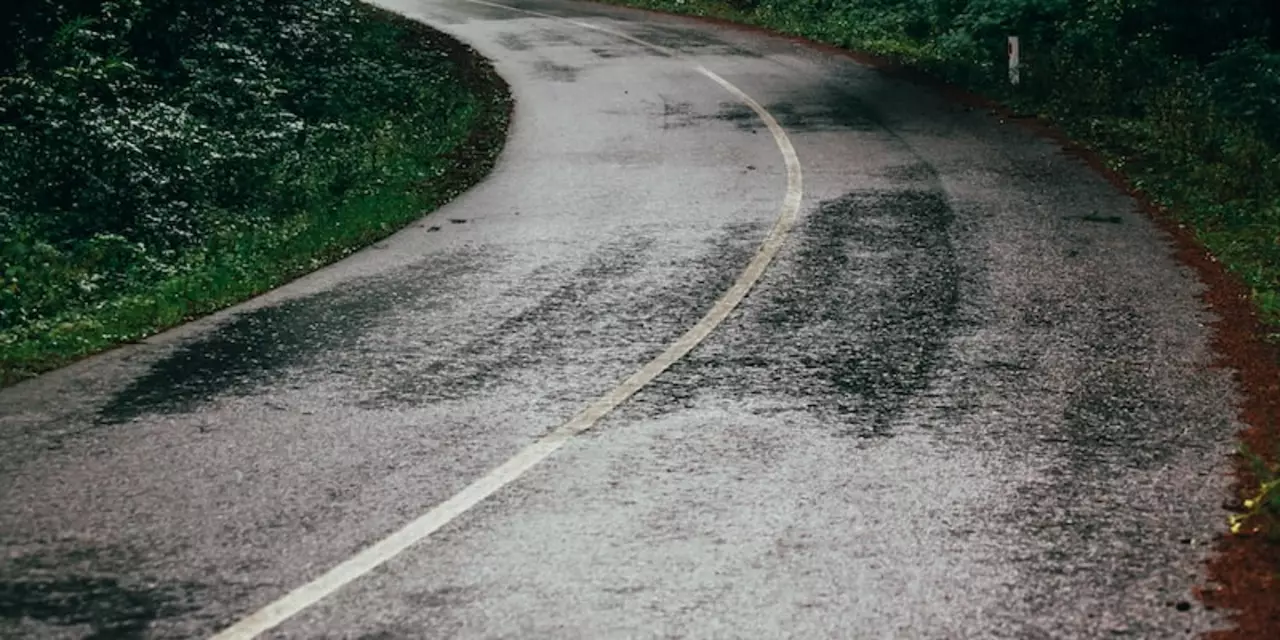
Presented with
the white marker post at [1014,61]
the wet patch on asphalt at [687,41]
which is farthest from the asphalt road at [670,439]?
the wet patch on asphalt at [687,41]

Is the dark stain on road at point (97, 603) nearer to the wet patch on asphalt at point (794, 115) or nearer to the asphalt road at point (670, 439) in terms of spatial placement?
the asphalt road at point (670, 439)

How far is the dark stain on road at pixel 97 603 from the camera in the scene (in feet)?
16.8

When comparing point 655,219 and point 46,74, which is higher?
point 46,74

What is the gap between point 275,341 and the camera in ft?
30.6

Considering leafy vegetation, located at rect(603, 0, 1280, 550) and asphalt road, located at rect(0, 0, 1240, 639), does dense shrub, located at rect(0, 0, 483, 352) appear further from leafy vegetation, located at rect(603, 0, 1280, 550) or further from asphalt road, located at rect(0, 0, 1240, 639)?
leafy vegetation, located at rect(603, 0, 1280, 550)

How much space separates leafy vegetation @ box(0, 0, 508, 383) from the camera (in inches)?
458

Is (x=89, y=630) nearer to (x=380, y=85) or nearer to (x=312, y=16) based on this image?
(x=380, y=85)

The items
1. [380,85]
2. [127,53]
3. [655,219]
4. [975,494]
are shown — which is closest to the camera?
[975,494]

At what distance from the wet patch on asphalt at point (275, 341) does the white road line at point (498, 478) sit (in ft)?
6.87

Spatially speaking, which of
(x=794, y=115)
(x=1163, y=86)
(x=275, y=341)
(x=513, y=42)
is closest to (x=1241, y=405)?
(x=275, y=341)

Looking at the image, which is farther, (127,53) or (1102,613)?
(127,53)

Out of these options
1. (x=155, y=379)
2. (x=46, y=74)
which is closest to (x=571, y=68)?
(x=46, y=74)

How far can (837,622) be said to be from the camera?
5023 millimetres

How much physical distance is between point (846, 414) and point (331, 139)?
14.2 m
